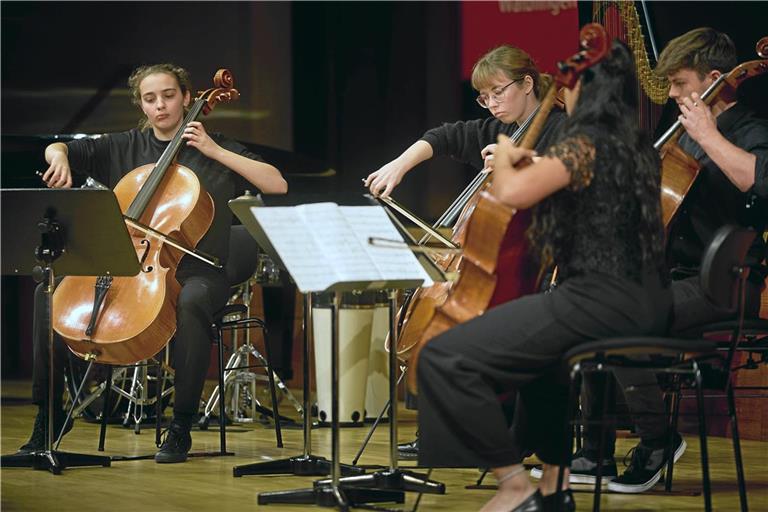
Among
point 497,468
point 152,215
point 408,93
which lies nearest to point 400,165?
point 152,215

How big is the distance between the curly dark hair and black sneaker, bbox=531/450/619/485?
0.93 meters

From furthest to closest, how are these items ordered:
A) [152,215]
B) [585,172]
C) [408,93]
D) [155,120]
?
[408,93] → [155,120] → [152,215] → [585,172]

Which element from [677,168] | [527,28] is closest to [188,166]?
[677,168]

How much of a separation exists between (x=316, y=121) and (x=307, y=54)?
384mm

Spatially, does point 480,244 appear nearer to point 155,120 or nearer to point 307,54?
point 155,120

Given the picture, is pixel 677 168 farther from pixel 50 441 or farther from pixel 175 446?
pixel 50 441

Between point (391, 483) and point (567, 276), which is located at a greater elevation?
point (567, 276)

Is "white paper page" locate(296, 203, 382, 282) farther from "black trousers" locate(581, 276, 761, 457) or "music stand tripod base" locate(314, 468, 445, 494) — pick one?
"black trousers" locate(581, 276, 761, 457)

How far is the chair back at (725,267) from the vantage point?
2.63 metres

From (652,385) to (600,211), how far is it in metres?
0.88

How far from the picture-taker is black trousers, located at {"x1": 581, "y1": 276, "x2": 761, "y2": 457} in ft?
9.69

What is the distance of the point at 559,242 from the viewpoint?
2.51 meters

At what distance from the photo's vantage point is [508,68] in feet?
11.4

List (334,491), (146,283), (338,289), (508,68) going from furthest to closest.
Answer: (146,283) < (508,68) < (334,491) < (338,289)
